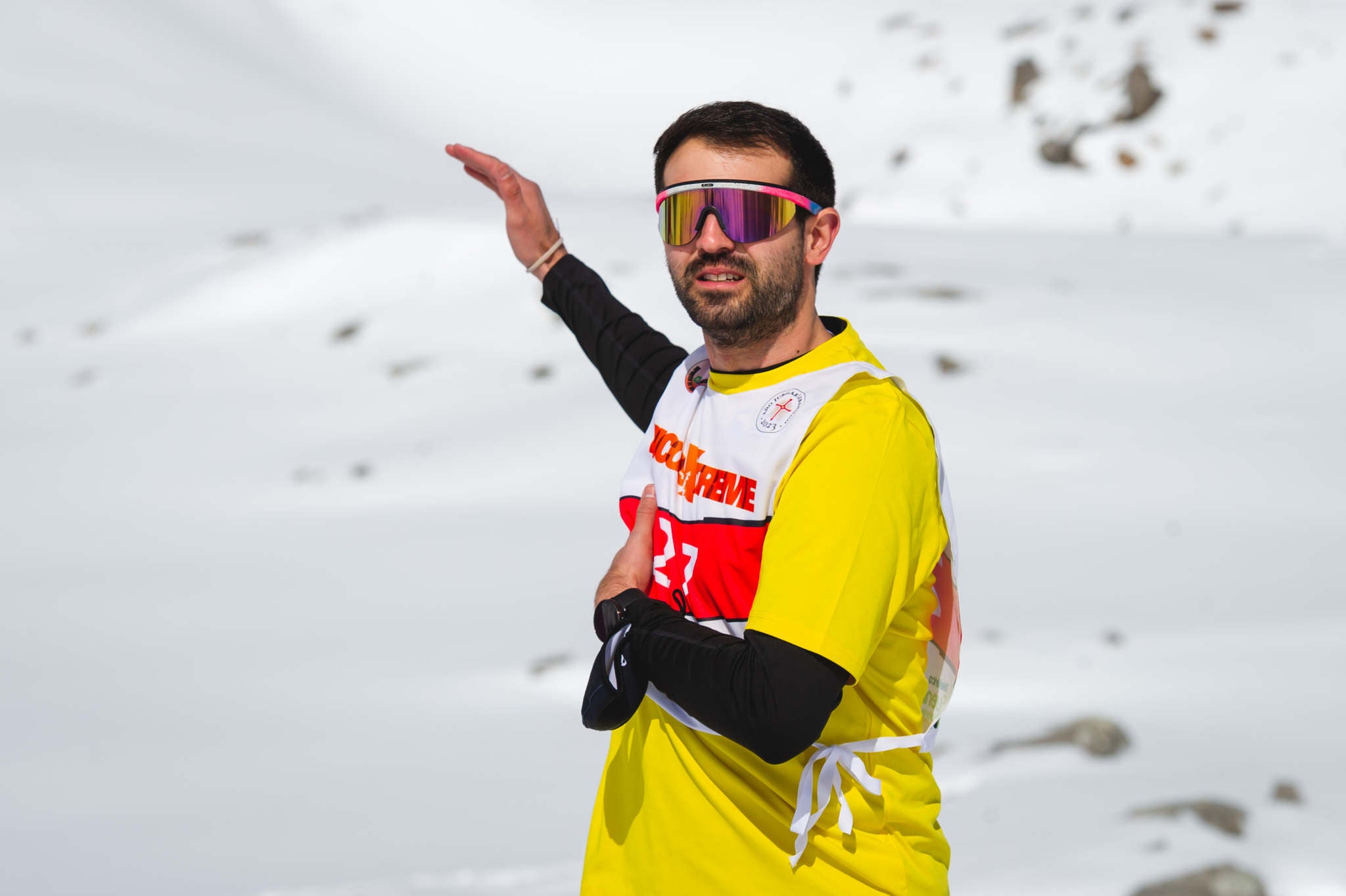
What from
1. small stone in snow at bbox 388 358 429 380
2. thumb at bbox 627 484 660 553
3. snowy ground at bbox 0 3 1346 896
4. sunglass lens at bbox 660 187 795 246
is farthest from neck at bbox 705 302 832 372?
small stone in snow at bbox 388 358 429 380

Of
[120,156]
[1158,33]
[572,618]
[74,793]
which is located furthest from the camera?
[120,156]

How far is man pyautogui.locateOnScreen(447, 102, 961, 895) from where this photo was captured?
64.9 inches

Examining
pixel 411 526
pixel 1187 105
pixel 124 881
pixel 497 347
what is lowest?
pixel 124 881

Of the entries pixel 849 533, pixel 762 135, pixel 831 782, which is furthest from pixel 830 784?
pixel 762 135

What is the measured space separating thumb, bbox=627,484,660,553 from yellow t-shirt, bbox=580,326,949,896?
215mm

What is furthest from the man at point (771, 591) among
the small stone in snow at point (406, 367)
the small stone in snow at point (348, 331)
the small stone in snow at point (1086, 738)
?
the small stone in snow at point (348, 331)

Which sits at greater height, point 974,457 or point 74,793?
point 974,457

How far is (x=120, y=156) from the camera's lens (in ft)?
56.0

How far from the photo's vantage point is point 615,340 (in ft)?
8.39

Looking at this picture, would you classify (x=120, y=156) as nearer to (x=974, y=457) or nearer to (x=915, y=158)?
(x=915, y=158)

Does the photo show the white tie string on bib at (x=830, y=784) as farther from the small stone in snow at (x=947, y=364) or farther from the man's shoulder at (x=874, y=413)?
the small stone in snow at (x=947, y=364)

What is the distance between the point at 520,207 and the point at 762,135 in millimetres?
924

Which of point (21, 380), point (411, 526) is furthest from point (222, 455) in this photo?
point (21, 380)

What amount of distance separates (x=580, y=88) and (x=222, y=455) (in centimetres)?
1495
